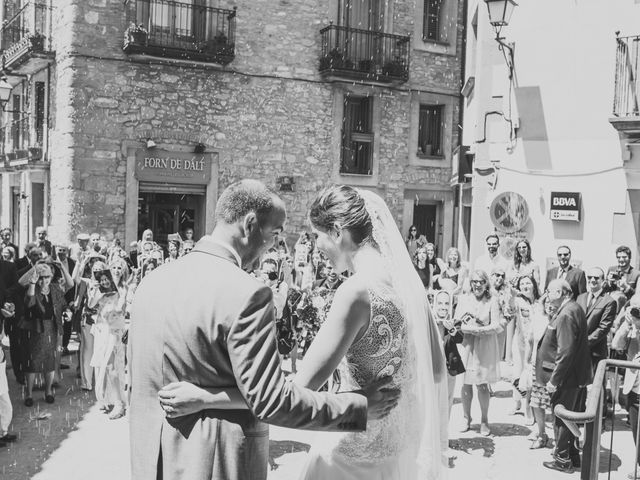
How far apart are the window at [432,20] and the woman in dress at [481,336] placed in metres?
12.9

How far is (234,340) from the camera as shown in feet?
6.73

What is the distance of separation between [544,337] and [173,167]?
37.1 feet

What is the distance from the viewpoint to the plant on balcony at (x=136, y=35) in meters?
14.8

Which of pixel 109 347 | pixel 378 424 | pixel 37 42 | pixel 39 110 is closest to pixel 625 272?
pixel 109 347

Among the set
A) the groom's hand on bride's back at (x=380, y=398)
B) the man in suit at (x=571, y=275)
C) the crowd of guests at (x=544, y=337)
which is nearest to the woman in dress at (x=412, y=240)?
the man in suit at (x=571, y=275)

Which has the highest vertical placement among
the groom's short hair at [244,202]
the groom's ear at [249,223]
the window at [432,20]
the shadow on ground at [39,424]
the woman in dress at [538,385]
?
the window at [432,20]

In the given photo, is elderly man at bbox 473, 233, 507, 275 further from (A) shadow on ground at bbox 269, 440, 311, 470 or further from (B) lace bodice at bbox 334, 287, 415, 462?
(B) lace bodice at bbox 334, 287, 415, 462

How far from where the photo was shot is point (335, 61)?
16719mm

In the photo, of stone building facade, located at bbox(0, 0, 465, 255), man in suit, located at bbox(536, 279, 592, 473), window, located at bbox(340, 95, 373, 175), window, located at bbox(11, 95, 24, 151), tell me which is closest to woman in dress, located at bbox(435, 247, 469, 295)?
man in suit, located at bbox(536, 279, 592, 473)

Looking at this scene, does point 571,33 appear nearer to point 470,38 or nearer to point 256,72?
point 470,38

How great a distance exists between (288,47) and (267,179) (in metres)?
3.25

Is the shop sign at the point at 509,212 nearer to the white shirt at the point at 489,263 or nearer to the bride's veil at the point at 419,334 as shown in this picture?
the white shirt at the point at 489,263

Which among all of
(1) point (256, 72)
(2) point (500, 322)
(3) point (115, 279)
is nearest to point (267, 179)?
(1) point (256, 72)

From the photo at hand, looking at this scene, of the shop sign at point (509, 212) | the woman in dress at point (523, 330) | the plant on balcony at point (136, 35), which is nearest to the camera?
the woman in dress at point (523, 330)
